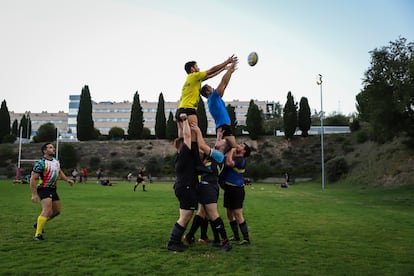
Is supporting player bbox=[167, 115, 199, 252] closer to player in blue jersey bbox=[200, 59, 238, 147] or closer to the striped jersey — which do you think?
player in blue jersey bbox=[200, 59, 238, 147]

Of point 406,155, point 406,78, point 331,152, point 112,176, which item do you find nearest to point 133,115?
point 112,176

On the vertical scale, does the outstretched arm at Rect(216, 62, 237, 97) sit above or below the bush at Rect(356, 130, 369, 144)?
below

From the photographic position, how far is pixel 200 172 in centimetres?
654

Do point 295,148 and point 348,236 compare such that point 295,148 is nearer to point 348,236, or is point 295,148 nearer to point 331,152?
point 331,152

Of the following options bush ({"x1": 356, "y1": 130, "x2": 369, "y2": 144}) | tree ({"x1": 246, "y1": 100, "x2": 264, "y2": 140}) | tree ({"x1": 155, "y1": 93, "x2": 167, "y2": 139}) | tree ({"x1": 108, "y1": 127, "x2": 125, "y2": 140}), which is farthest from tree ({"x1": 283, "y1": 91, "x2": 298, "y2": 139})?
tree ({"x1": 108, "y1": 127, "x2": 125, "y2": 140})

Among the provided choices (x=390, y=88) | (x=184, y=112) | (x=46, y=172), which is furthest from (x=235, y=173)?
(x=390, y=88)

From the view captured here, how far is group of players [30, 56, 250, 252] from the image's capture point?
6359 millimetres

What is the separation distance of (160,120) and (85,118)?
14.3 metres

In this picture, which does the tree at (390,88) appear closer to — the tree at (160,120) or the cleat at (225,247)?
the cleat at (225,247)

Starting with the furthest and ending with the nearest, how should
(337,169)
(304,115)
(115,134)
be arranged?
1. (115,134)
2. (304,115)
3. (337,169)

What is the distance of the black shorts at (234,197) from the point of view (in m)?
7.01

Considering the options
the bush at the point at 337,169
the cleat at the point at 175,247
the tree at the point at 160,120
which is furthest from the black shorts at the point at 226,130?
the tree at the point at 160,120

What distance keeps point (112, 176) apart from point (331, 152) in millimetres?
35708

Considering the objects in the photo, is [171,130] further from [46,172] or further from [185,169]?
[185,169]
